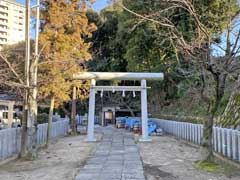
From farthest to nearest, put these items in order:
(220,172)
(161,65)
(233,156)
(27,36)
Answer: (161,65)
(27,36)
(233,156)
(220,172)

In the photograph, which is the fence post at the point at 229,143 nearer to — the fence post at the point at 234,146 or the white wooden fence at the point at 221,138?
the white wooden fence at the point at 221,138

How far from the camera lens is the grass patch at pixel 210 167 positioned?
5.77 m

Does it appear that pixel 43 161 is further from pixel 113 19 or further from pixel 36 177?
pixel 113 19

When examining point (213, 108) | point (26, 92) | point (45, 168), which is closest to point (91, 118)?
point (26, 92)

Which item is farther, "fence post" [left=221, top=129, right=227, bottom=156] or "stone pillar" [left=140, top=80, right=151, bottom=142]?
"stone pillar" [left=140, top=80, right=151, bottom=142]

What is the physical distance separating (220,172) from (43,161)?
14.1ft

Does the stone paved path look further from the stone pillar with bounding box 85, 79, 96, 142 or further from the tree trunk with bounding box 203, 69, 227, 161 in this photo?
the stone pillar with bounding box 85, 79, 96, 142

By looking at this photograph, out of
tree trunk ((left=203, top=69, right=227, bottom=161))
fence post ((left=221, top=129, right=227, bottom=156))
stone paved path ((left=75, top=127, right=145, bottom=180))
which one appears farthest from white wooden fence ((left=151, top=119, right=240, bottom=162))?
stone paved path ((left=75, top=127, right=145, bottom=180))

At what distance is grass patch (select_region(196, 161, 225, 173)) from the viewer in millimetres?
5773

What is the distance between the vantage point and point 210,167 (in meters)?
5.97

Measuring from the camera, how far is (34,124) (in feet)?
26.1

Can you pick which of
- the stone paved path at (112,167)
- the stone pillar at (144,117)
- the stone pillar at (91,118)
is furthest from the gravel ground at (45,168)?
the stone pillar at (144,117)

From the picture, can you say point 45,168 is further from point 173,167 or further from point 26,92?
point 173,167

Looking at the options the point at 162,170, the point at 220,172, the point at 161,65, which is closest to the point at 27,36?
the point at 162,170
